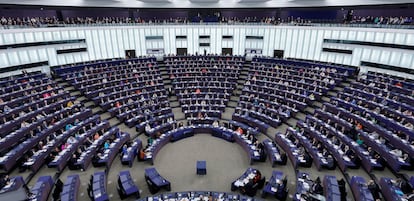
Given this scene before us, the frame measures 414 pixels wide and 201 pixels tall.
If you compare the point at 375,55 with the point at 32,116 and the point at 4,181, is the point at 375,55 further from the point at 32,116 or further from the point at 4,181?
the point at 32,116

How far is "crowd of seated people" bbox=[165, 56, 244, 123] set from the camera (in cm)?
2180

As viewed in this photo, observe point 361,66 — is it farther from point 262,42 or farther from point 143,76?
point 143,76

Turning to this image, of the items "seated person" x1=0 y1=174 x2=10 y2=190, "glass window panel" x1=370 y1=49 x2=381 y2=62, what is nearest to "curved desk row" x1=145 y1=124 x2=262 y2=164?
"seated person" x1=0 y1=174 x2=10 y2=190

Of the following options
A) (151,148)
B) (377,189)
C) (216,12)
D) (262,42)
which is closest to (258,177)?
(377,189)

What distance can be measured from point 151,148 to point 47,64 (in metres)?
17.9

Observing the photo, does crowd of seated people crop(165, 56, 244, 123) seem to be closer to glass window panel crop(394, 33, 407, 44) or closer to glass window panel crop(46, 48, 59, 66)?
glass window panel crop(46, 48, 59, 66)

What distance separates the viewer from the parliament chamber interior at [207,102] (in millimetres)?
12875

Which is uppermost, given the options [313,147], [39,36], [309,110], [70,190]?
[39,36]

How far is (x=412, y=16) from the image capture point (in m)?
24.5

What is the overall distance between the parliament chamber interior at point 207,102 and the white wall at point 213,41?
13cm

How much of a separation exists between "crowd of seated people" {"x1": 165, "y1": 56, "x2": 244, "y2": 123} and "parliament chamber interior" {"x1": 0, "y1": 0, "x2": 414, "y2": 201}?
17 cm

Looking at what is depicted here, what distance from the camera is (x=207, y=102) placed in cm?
2300

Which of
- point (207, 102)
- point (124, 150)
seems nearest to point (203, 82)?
point (207, 102)

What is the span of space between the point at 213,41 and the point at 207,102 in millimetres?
13308
